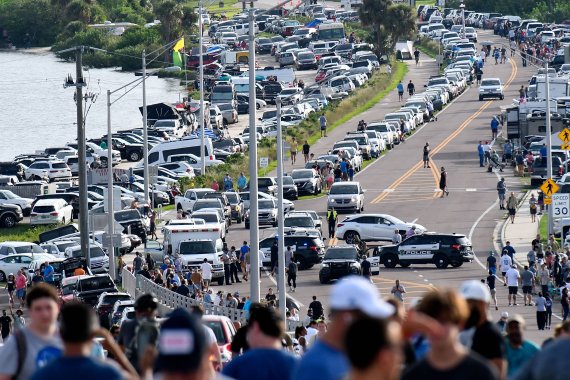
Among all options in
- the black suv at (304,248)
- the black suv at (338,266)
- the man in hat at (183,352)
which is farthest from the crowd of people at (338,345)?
the black suv at (304,248)

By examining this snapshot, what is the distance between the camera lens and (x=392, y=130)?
261ft

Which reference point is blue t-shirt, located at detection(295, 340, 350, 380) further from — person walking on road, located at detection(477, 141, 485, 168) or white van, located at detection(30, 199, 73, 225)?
person walking on road, located at detection(477, 141, 485, 168)

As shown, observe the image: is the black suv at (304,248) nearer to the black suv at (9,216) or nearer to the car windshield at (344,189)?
the car windshield at (344,189)

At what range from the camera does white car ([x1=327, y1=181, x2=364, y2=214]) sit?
196ft

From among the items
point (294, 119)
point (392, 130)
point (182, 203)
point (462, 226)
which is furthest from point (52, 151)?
point (462, 226)

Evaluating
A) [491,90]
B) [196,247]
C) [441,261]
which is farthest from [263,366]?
[491,90]

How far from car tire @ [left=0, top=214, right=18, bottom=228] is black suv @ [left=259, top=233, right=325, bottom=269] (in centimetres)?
1665

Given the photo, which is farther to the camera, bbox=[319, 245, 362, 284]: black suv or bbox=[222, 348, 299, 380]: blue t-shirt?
bbox=[319, 245, 362, 284]: black suv

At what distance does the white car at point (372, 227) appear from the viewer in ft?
176

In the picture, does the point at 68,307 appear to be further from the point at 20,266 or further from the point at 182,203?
the point at 182,203

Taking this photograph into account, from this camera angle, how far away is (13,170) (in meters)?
78.4

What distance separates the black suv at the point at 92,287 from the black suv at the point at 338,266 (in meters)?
7.57

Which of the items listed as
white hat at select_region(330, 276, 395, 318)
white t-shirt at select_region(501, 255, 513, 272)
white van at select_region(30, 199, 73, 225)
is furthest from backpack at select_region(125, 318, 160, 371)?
white van at select_region(30, 199, 73, 225)

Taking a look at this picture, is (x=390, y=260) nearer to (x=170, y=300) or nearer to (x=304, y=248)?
(x=304, y=248)
